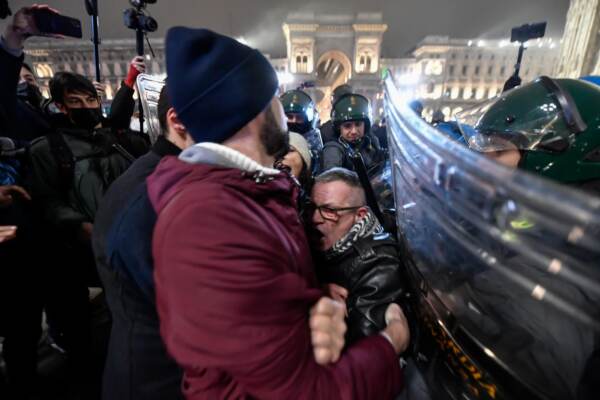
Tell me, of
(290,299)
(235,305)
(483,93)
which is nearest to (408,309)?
(290,299)

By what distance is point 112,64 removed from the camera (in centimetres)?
4628

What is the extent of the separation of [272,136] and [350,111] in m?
3.73

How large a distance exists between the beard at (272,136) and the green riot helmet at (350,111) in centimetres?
342

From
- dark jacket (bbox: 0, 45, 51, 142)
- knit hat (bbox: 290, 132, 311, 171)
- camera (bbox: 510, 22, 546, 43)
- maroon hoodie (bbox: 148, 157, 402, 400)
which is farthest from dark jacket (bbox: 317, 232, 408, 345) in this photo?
camera (bbox: 510, 22, 546, 43)

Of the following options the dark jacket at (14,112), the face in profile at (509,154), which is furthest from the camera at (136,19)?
the face in profile at (509,154)

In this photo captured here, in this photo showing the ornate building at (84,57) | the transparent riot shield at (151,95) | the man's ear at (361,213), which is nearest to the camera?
the man's ear at (361,213)

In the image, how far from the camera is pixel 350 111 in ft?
14.7

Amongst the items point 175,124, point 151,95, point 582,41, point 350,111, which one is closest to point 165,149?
point 175,124

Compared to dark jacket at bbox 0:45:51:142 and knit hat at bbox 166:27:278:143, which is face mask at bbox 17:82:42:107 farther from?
knit hat at bbox 166:27:278:143

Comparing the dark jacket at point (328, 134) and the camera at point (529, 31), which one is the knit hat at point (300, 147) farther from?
the camera at point (529, 31)

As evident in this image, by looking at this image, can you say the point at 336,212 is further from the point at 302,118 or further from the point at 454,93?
the point at 454,93

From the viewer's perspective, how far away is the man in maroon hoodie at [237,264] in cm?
66

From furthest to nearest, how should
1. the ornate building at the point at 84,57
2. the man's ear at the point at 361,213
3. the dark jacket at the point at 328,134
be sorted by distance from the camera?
the ornate building at the point at 84,57, the dark jacket at the point at 328,134, the man's ear at the point at 361,213

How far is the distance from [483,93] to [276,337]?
58.8m
